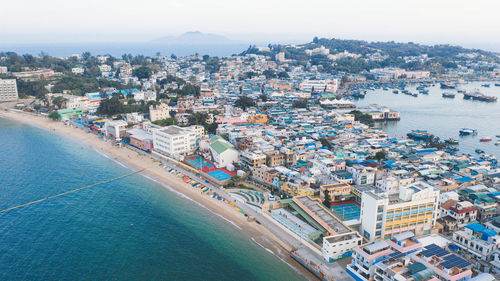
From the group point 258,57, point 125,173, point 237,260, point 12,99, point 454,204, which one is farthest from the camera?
point 258,57

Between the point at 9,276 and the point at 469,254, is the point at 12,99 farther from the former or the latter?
the point at 469,254

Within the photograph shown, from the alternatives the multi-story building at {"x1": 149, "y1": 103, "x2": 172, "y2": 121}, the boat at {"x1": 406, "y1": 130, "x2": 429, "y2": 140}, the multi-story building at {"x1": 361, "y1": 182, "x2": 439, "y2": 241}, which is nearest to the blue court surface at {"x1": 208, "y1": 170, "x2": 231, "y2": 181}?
the multi-story building at {"x1": 361, "y1": 182, "x2": 439, "y2": 241}

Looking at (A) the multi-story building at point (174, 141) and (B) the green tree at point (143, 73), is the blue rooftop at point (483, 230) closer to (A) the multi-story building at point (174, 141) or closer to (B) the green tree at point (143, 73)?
(A) the multi-story building at point (174, 141)

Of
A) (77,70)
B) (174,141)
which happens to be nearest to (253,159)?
(174,141)

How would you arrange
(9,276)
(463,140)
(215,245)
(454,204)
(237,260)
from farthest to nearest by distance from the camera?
(463,140) < (454,204) < (215,245) < (237,260) < (9,276)

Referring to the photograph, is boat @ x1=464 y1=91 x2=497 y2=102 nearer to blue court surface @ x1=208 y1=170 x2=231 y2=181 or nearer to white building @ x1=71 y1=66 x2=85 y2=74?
blue court surface @ x1=208 y1=170 x2=231 y2=181

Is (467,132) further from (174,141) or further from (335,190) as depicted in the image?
(174,141)

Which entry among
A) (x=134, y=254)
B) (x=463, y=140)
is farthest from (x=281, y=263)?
(x=463, y=140)

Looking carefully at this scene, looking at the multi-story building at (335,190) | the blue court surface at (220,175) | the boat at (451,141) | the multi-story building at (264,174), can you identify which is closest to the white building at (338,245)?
the multi-story building at (335,190)
